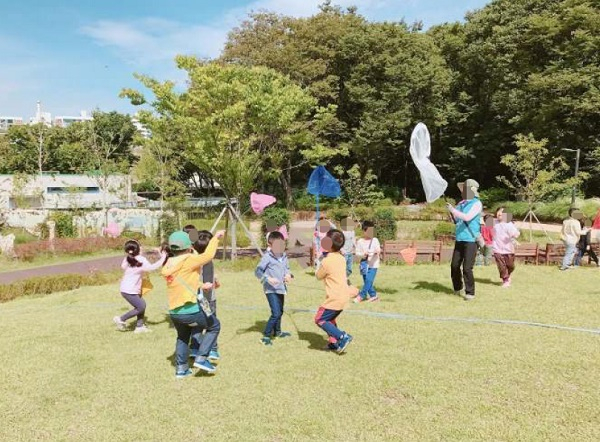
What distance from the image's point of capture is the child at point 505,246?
977cm

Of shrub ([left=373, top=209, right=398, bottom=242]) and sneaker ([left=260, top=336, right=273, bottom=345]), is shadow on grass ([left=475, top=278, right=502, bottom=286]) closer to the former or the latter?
sneaker ([left=260, top=336, right=273, bottom=345])

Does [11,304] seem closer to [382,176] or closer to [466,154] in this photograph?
[466,154]

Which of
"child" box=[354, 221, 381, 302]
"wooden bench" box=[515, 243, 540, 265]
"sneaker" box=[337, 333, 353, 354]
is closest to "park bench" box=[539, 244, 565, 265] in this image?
"wooden bench" box=[515, 243, 540, 265]

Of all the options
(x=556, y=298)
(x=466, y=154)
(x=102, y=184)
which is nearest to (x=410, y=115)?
(x=466, y=154)

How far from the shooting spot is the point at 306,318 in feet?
26.5

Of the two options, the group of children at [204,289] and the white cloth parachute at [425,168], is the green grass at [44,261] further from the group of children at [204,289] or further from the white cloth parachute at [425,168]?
the white cloth parachute at [425,168]

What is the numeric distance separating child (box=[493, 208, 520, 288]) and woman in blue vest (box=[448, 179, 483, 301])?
1.42m

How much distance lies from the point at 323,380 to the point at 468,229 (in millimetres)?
4585

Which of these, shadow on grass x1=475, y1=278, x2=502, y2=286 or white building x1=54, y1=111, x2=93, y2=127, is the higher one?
white building x1=54, y1=111, x2=93, y2=127

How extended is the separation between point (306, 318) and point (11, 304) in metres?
7.43

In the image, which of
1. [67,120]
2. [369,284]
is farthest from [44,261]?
[67,120]

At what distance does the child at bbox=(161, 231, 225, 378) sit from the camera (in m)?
5.22

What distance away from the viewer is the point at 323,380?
5.30 metres

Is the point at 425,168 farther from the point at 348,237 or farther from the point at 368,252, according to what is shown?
the point at 348,237
